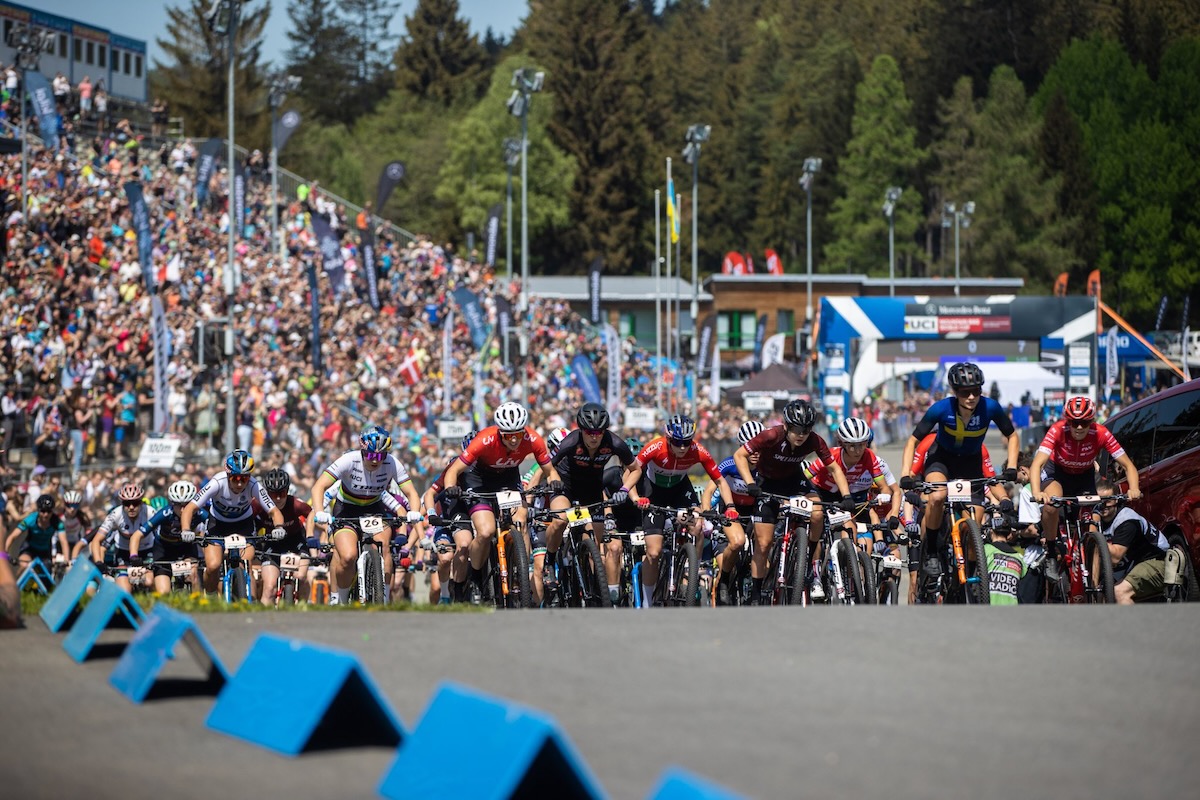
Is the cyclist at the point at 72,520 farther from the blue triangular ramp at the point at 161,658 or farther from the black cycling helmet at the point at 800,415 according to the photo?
the blue triangular ramp at the point at 161,658

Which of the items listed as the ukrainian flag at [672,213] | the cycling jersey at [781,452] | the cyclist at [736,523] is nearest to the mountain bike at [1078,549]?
the cycling jersey at [781,452]

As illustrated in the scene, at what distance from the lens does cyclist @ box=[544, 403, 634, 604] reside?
14.5 metres

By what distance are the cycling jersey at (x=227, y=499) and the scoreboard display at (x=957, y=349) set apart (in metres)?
32.1

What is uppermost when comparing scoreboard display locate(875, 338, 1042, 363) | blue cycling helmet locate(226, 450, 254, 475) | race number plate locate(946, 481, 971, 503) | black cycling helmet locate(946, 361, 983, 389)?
scoreboard display locate(875, 338, 1042, 363)

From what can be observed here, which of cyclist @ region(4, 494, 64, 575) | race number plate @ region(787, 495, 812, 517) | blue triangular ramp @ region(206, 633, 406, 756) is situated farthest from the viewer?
cyclist @ region(4, 494, 64, 575)

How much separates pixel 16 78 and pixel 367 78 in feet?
324

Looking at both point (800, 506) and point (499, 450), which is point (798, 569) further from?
point (499, 450)

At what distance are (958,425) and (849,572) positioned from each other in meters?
1.62

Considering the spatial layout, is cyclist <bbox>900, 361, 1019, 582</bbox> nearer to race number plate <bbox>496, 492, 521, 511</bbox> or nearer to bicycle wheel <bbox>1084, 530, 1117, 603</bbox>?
bicycle wheel <bbox>1084, 530, 1117, 603</bbox>

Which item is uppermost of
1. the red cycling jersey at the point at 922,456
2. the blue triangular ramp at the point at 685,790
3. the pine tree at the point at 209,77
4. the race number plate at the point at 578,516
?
the pine tree at the point at 209,77

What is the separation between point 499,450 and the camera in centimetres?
1483

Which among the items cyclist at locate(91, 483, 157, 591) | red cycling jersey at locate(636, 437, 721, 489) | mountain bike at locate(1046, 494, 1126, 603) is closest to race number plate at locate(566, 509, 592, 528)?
red cycling jersey at locate(636, 437, 721, 489)

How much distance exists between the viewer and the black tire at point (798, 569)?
13.9m

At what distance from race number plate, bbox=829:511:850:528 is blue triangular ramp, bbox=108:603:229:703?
6.91 meters
